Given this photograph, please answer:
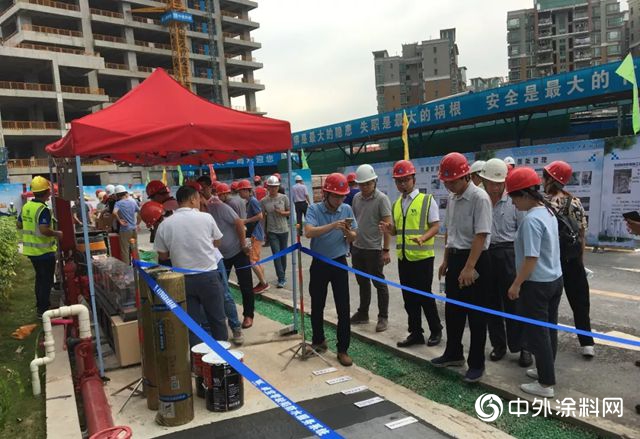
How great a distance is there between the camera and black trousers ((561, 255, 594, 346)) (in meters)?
4.46

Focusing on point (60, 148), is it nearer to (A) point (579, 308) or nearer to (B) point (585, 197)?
(A) point (579, 308)

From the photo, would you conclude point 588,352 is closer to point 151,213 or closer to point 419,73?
point 151,213

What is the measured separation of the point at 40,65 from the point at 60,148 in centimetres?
4995

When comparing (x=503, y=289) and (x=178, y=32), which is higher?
(x=178, y=32)

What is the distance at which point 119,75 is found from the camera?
2052 inches

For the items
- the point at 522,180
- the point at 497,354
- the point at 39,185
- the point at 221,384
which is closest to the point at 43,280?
the point at 39,185

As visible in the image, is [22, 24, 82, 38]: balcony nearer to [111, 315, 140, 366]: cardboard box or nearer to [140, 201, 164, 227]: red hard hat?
[140, 201, 164, 227]: red hard hat

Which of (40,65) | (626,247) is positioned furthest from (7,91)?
(626,247)

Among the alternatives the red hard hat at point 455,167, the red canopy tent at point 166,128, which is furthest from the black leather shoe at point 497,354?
the red canopy tent at point 166,128

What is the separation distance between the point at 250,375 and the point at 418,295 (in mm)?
2909

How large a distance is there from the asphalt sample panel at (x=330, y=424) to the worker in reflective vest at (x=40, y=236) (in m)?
4.17

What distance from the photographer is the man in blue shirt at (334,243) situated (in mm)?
4551

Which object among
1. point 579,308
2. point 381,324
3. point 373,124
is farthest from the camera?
point 373,124

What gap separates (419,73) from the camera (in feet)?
311
